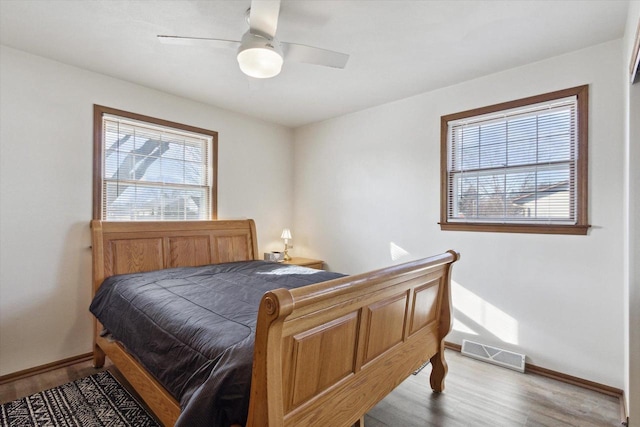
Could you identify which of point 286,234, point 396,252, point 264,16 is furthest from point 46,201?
point 396,252

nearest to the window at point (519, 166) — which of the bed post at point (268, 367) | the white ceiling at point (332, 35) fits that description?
the white ceiling at point (332, 35)

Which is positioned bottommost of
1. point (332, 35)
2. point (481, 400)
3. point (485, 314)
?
point (481, 400)

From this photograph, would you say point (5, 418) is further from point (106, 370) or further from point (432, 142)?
point (432, 142)

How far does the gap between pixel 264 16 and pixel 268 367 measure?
174 centimetres

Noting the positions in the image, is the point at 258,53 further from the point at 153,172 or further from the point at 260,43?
the point at 153,172

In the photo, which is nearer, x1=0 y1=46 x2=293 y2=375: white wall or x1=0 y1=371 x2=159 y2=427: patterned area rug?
x1=0 y1=371 x2=159 y2=427: patterned area rug

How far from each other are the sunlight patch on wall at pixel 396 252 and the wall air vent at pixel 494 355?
1015 mm

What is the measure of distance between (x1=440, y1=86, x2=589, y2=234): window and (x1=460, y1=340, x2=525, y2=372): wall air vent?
3.51 ft

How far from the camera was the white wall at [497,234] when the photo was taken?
2346mm

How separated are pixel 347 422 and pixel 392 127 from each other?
298cm

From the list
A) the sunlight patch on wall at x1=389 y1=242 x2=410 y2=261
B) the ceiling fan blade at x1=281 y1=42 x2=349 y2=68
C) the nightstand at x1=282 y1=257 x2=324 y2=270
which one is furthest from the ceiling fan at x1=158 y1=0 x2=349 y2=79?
the nightstand at x1=282 y1=257 x2=324 y2=270

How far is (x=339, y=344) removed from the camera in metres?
1.41

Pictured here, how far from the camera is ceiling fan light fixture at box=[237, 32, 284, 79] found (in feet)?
5.79

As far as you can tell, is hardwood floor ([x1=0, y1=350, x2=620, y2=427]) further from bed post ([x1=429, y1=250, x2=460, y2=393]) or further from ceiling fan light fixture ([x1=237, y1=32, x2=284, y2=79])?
ceiling fan light fixture ([x1=237, y1=32, x2=284, y2=79])
